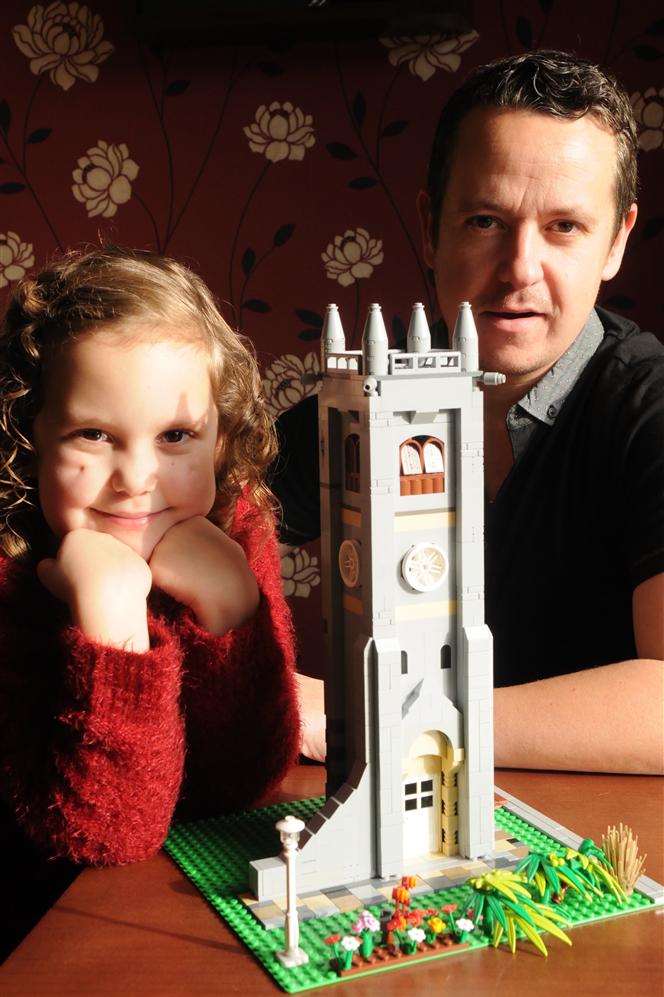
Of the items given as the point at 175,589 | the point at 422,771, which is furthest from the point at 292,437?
the point at 422,771

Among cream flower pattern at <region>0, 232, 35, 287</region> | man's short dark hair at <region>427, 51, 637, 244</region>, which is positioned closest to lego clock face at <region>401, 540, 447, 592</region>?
man's short dark hair at <region>427, 51, 637, 244</region>

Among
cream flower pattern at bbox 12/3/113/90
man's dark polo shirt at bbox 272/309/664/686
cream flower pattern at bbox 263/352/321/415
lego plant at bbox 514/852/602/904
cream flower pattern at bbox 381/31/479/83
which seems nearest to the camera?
Answer: lego plant at bbox 514/852/602/904

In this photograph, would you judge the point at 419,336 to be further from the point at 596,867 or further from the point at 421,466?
the point at 596,867

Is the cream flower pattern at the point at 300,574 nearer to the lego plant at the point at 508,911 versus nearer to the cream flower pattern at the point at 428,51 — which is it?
the cream flower pattern at the point at 428,51

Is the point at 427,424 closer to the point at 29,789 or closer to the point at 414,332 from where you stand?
the point at 414,332

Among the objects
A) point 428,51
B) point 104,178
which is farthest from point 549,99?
point 104,178

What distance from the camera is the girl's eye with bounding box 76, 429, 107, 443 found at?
2.91ft

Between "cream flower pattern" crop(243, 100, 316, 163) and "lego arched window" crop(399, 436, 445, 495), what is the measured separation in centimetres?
180

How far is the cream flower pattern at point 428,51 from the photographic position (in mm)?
2389

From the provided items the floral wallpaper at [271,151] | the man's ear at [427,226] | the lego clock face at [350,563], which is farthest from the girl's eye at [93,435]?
the floral wallpaper at [271,151]

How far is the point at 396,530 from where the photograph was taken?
2.82 feet

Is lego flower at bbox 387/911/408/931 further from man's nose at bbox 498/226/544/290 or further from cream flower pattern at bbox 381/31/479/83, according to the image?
cream flower pattern at bbox 381/31/479/83

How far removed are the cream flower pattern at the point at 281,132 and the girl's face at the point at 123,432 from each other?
5.60ft

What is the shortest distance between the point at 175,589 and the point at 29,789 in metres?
0.22
